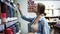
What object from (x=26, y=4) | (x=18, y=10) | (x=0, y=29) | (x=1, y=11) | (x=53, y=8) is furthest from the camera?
(x=53, y=8)

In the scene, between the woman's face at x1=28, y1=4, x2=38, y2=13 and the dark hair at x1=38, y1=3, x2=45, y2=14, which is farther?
the woman's face at x1=28, y1=4, x2=38, y2=13

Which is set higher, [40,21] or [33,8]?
[33,8]

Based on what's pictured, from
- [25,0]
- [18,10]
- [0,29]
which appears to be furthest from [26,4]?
[0,29]

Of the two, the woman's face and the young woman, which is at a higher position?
the woman's face

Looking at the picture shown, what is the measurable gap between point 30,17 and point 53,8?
2.45m

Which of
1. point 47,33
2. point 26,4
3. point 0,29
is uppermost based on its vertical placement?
point 26,4

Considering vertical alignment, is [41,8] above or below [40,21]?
above

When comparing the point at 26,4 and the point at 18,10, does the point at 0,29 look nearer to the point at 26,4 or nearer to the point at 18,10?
the point at 18,10

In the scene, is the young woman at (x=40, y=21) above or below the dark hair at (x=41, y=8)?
below

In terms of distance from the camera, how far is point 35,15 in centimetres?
236

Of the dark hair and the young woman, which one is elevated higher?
the dark hair

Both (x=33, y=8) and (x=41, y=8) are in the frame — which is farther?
(x=33, y=8)

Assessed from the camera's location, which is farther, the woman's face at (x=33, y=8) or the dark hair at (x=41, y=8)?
the woman's face at (x=33, y=8)

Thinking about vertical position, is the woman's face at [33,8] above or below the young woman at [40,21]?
above
